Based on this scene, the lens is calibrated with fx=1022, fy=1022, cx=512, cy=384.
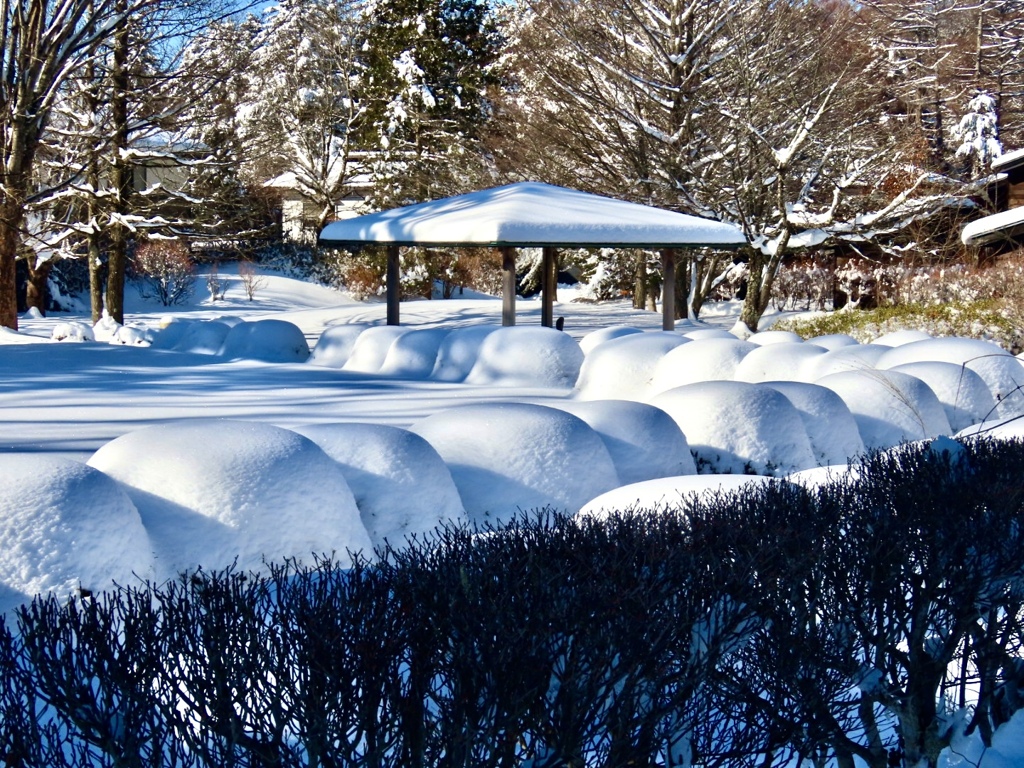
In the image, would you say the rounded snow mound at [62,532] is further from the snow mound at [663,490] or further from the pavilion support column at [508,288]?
the pavilion support column at [508,288]

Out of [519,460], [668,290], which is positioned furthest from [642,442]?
[668,290]

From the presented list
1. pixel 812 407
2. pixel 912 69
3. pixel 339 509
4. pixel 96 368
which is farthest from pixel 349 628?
pixel 912 69

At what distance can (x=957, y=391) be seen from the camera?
8586 mm

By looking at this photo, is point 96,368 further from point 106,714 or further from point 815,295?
point 815,295

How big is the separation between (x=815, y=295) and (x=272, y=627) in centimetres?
2461

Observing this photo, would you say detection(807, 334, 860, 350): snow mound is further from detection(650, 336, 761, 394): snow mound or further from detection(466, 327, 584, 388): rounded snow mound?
detection(466, 327, 584, 388): rounded snow mound

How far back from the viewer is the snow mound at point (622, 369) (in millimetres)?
9695

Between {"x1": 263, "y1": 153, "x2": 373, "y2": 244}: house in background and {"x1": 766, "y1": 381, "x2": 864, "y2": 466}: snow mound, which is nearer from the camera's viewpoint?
{"x1": 766, "y1": 381, "x2": 864, "y2": 466}: snow mound

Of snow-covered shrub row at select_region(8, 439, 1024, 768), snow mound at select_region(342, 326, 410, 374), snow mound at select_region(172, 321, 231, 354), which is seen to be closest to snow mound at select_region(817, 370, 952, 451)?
snow-covered shrub row at select_region(8, 439, 1024, 768)

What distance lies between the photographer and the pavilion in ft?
42.6

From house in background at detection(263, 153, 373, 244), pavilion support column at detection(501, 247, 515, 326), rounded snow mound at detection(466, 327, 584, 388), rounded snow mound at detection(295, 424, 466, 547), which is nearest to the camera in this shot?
rounded snow mound at detection(295, 424, 466, 547)

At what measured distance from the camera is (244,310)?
2581 cm

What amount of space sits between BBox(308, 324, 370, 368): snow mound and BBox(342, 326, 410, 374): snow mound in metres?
0.29

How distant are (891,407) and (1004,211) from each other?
811cm
